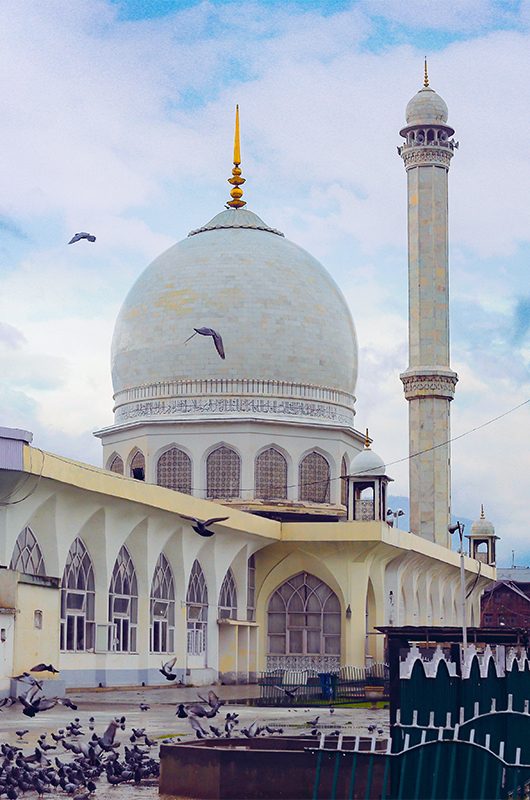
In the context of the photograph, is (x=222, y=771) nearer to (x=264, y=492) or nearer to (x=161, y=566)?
(x=161, y=566)

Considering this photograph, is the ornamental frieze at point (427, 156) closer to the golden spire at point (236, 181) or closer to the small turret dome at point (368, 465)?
the golden spire at point (236, 181)

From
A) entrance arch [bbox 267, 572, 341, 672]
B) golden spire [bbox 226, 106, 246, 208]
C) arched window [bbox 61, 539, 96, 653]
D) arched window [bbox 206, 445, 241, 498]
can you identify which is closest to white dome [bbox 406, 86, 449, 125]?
golden spire [bbox 226, 106, 246, 208]

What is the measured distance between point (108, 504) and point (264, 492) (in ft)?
42.2

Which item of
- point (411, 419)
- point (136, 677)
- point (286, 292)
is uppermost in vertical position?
point (286, 292)

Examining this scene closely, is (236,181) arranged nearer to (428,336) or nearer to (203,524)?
(428,336)

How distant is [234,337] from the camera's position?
45.1m

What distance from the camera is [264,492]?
4434cm

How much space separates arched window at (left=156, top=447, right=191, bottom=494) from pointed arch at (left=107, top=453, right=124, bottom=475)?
187cm

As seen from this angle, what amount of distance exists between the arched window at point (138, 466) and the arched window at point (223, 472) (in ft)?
7.31

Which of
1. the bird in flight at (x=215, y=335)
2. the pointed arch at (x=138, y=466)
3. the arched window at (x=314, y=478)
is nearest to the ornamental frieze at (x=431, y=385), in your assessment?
the arched window at (x=314, y=478)

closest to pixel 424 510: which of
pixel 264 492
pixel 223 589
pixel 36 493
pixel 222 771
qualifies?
pixel 264 492

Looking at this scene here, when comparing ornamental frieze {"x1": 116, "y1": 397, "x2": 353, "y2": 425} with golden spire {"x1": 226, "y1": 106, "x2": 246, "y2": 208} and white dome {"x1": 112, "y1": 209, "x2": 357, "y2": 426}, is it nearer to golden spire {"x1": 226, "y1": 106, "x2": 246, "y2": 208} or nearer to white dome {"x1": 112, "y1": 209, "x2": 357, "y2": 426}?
white dome {"x1": 112, "y1": 209, "x2": 357, "y2": 426}

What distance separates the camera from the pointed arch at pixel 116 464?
4642cm

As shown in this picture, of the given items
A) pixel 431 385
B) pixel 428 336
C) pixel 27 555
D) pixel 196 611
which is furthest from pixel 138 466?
pixel 27 555
